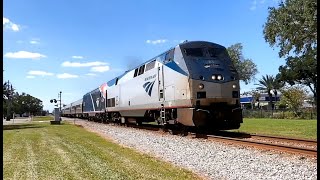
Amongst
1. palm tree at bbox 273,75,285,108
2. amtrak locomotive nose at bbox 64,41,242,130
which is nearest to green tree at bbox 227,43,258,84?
palm tree at bbox 273,75,285,108

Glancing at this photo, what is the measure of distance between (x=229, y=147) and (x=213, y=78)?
420cm

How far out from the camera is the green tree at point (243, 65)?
78.8 meters

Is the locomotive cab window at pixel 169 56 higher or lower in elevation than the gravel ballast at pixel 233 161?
higher

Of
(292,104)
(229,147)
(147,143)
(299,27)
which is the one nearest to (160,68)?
(147,143)

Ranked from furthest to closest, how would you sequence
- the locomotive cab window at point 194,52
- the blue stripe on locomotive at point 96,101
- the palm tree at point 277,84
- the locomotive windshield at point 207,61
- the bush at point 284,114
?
the palm tree at point 277,84 → the bush at point 284,114 → the blue stripe on locomotive at point 96,101 → the locomotive cab window at point 194,52 → the locomotive windshield at point 207,61

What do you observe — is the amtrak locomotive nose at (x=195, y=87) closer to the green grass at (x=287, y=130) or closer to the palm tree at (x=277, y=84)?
the green grass at (x=287, y=130)

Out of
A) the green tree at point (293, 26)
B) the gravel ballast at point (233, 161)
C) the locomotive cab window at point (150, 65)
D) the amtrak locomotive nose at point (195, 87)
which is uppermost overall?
the green tree at point (293, 26)

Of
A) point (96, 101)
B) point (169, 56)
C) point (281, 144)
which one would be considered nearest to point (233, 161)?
point (281, 144)

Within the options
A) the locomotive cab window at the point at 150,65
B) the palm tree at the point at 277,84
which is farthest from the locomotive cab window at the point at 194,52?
the palm tree at the point at 277,84

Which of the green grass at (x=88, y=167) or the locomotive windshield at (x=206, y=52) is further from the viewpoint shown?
the locomotive windshield at (x=206, y=52)

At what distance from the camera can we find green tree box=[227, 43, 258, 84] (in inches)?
3103

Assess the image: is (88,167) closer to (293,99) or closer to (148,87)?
(148,87)

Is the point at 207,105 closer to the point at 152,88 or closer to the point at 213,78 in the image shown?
the point at 213,78

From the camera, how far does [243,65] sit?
80562mm
